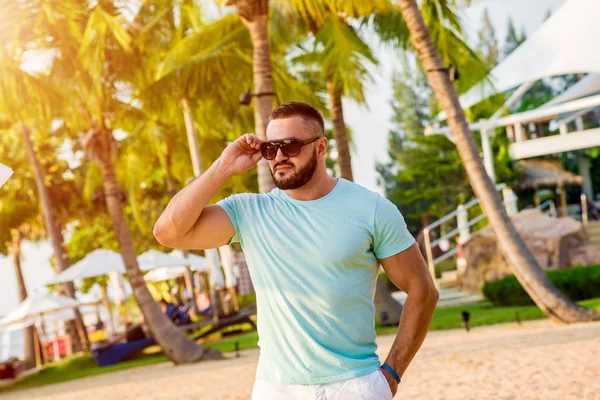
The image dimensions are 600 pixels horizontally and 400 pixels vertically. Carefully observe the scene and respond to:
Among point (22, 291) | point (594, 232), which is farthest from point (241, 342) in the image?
point (22, 291)

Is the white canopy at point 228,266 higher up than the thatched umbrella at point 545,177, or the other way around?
the thatched umbrella at point 545,177

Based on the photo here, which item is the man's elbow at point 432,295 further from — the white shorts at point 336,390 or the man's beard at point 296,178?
the man's beard at point 296,178

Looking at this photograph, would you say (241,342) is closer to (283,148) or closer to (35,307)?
(35,307)

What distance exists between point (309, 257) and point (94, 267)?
22.3 m

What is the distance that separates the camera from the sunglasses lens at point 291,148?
3273mm

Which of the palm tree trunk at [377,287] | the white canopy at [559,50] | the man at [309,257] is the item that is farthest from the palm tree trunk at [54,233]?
the man at [309,257]

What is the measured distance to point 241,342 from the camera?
800 inches

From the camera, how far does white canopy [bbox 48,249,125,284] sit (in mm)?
24234

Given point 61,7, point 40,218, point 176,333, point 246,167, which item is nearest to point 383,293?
point 176,333

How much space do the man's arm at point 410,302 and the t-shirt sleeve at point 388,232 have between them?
0.05m

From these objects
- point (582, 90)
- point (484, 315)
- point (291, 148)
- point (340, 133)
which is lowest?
point (484, 315)

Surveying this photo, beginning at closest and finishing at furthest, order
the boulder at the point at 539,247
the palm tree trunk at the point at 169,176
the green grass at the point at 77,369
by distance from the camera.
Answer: the boulder at the point at 539,247 → the green grass at the point at 77,369 → the palm tree trunk at the point at 169,176

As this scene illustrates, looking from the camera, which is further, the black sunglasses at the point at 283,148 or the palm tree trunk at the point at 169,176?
the palm tree trunk at the point at 169,176

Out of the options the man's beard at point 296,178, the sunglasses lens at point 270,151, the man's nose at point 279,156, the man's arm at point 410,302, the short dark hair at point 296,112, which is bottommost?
the man's arm at point 410,302
